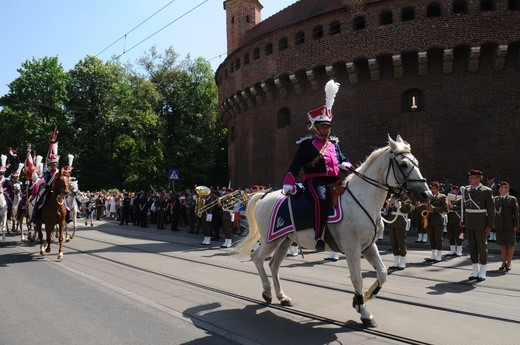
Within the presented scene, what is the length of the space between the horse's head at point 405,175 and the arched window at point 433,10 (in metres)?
21.0

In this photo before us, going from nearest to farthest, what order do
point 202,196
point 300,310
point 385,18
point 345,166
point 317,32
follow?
point 345,166 < point 300,310 < point 202,196 < point 385,18 < point 317,32

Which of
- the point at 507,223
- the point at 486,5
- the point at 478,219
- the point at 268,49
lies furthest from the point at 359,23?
the point at 478,219

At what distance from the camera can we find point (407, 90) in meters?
25.6

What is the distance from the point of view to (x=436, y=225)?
42.4 ft

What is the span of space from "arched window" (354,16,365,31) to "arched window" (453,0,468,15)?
4.76 meters

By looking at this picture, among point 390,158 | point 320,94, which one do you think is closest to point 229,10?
point 320,94

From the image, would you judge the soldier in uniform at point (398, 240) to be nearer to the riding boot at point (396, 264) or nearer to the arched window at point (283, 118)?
the riding boot at point (396, 264)

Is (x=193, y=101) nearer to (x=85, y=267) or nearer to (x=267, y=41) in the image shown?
(x=267, y=41)

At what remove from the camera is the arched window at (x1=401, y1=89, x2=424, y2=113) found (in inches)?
1003

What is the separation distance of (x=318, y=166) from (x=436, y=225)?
7.36 m

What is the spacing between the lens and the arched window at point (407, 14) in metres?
25.0

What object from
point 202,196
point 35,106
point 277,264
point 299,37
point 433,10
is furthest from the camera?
point 35,106

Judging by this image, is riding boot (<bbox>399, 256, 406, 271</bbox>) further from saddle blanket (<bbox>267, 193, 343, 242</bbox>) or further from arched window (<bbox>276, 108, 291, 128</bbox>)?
arched window (<bbox>276, 108, 291, 128</bbox>)

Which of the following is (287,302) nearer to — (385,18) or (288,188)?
(288,188)
